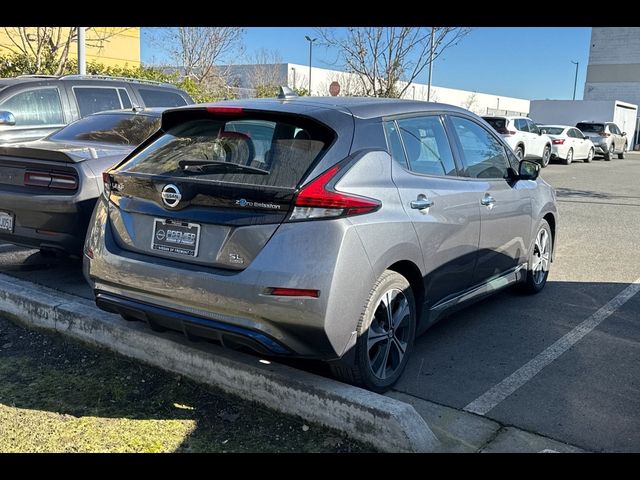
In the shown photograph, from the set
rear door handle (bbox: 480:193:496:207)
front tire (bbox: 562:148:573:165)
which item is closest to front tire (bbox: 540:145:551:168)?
front tire (bbox: 562:148:573:165)

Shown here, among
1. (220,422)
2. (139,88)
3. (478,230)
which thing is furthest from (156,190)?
(139,88)

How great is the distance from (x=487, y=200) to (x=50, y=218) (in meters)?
3.53

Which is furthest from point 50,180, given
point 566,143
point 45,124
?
point 566,143

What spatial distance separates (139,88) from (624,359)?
687 centimetres

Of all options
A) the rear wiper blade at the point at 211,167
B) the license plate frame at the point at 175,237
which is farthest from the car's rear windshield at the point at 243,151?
the license plate frame at the point at 175,237

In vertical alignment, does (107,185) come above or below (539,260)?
above

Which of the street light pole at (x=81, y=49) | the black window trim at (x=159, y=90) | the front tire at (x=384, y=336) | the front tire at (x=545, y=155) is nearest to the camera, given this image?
the front tire at (x=384, y=336)

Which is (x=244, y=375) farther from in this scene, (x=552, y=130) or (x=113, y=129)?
(x=552, y=130)

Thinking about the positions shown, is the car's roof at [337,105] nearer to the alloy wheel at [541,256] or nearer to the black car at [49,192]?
the black car at [49,192]

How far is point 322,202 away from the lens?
3.20 metres

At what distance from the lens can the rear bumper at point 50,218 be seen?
515 centimetres

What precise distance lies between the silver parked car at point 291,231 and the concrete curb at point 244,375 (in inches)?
9.6
